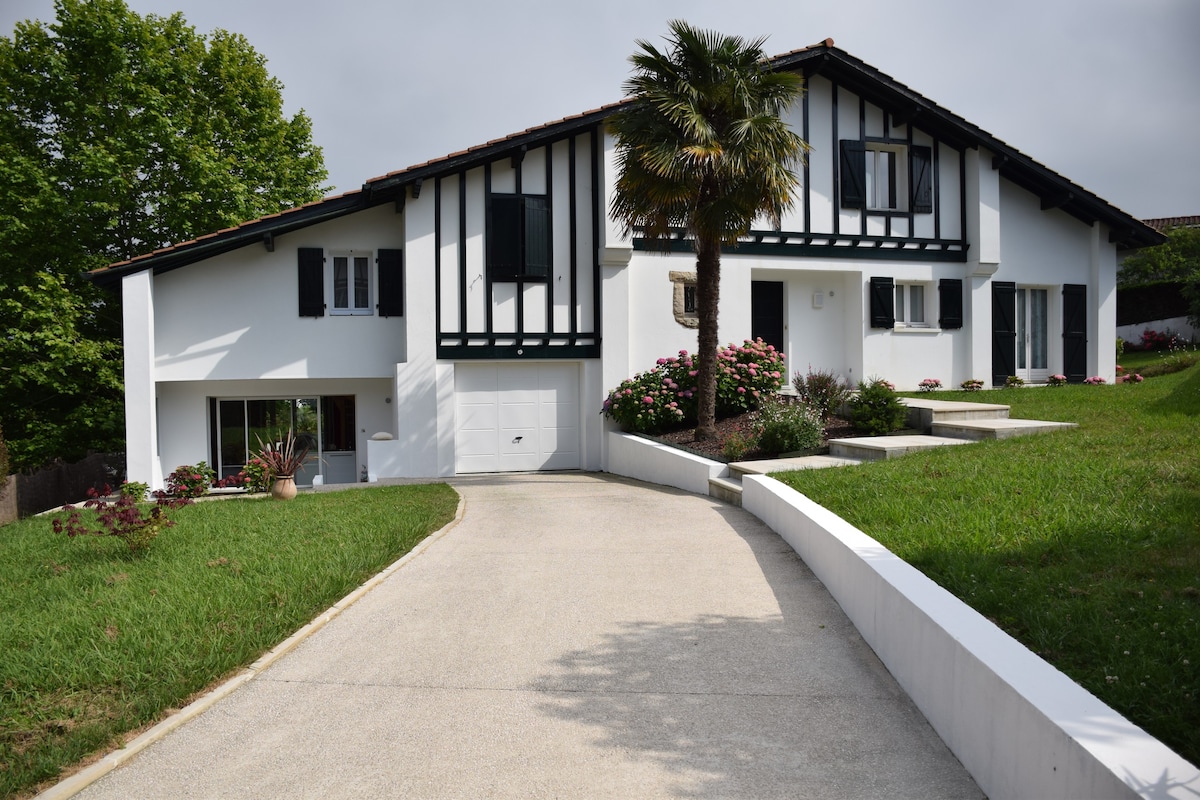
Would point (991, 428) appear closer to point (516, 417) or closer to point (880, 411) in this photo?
point (880, 411)

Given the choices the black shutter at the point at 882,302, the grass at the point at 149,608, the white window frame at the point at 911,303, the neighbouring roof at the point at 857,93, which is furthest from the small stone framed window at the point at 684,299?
the grass at the point at 149,608

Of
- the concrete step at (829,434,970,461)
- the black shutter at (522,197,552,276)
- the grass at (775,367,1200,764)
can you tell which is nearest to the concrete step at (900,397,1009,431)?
the concrete step at (829,434,970,461)

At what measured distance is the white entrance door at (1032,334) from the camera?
774 inches

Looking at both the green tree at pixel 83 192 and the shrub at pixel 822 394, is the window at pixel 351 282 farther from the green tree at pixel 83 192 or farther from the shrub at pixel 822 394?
the shrub at pixel 822 394

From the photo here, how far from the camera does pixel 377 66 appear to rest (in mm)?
21047

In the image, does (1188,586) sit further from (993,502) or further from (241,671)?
(241,671)

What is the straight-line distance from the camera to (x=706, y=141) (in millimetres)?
13281

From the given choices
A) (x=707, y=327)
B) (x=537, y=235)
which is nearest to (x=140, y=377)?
(x=537, y=235)

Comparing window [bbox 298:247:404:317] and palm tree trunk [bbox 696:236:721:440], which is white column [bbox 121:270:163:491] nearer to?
window [bbox 298:247:404:317]

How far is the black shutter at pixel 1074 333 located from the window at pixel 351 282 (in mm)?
15576

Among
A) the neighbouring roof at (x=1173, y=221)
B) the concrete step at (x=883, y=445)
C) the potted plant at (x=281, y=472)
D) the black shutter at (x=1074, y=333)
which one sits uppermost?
the neighbouring roof at (x=1173, y=221)

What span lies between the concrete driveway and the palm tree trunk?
677cm

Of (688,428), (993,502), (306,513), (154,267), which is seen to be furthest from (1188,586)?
(154,267)

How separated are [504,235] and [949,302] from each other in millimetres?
9927
